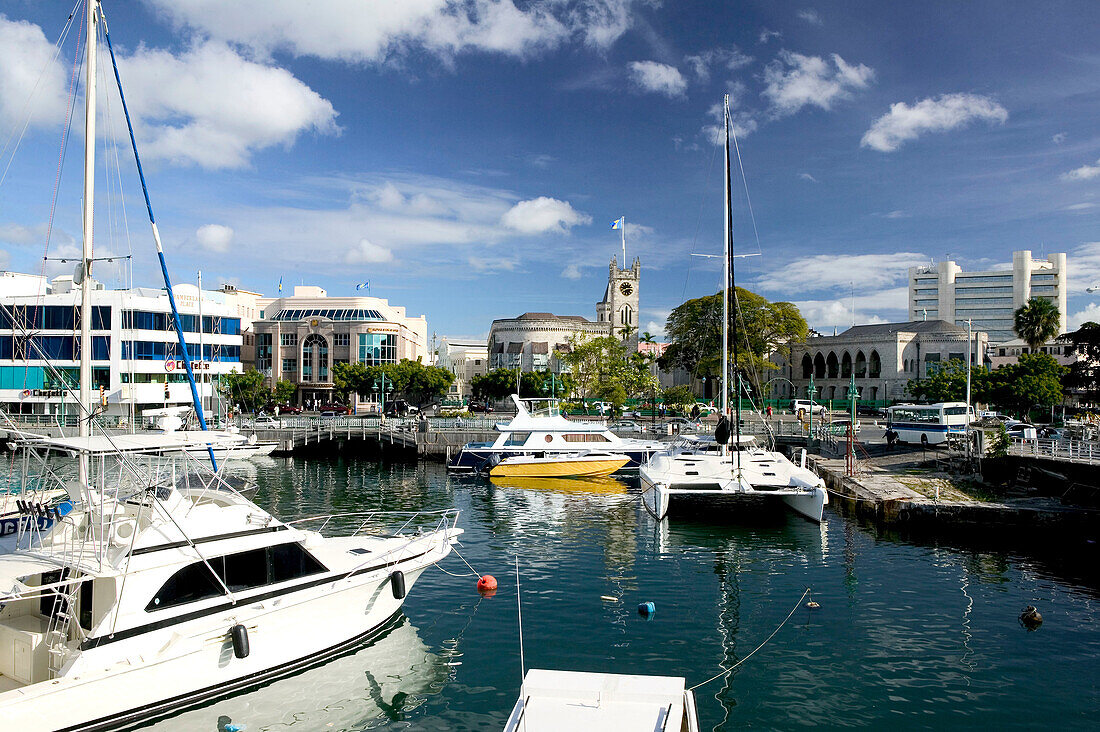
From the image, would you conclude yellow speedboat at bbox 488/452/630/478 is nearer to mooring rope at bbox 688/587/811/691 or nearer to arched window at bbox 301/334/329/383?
mooring rope at bbox 688/587/811/691

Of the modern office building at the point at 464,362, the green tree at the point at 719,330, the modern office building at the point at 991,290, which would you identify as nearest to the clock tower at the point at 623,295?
the modern office building at the point at 464,362

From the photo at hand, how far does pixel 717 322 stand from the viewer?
78875 mm

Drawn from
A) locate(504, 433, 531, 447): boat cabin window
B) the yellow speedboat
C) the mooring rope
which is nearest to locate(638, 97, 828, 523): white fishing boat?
the yellow speedboat

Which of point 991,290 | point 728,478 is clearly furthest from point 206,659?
point 991,290

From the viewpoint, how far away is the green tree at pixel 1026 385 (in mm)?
56531

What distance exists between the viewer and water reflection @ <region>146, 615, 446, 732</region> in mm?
11438

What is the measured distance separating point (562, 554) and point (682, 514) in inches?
333

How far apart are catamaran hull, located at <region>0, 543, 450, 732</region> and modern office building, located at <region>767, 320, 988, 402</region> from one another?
273 feet

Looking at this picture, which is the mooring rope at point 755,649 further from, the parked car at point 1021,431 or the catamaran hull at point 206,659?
the parked car at point 1021,431

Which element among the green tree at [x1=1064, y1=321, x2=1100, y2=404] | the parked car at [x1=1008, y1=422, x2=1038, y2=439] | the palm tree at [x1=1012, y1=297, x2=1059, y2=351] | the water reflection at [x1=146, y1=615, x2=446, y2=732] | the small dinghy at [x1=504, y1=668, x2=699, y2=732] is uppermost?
the palm tree at [x1=1012, y1=297, x2=1059, y2=351]

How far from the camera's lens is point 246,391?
231ft

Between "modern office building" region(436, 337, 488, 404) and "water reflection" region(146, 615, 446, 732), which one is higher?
"modern office building" region(436, 337, 488, 404)

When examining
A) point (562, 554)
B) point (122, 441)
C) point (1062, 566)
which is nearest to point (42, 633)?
point (122, 441)

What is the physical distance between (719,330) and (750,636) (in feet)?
222
